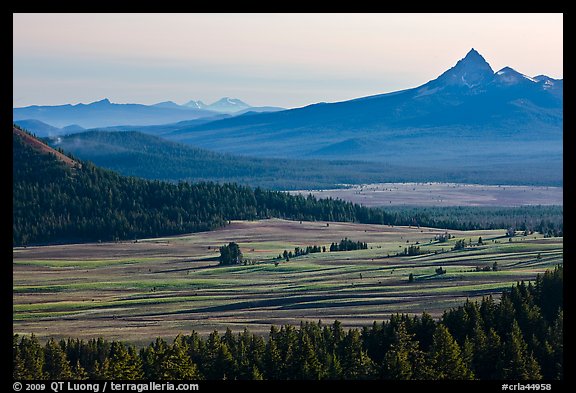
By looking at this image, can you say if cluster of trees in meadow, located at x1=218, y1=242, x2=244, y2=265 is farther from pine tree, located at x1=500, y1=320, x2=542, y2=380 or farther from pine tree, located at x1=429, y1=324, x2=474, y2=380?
pine tree, located at x1=500, y1=320, x2=542, y2=380

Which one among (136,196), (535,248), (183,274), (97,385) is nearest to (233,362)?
(97,385)

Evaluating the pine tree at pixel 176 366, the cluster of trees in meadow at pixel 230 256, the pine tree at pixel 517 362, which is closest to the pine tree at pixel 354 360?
the pine tree at pixel 517 362

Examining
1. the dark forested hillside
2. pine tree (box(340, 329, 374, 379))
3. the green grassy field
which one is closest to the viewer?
pine tree (box(340, 329, 374, 379))

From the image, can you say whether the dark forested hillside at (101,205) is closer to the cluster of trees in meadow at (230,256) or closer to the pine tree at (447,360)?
the cluster of trees in meadow at (230,256)

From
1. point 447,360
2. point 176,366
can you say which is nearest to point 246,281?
point 176,366

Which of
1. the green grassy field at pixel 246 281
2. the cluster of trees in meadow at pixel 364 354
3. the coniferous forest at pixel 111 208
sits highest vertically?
the coniferous forest at pixel 111 208

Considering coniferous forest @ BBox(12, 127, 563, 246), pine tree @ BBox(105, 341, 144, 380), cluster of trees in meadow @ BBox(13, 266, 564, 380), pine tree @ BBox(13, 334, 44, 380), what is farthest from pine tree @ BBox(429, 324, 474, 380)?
coniferous forest @ BBox(12, 127, 563, 246)
